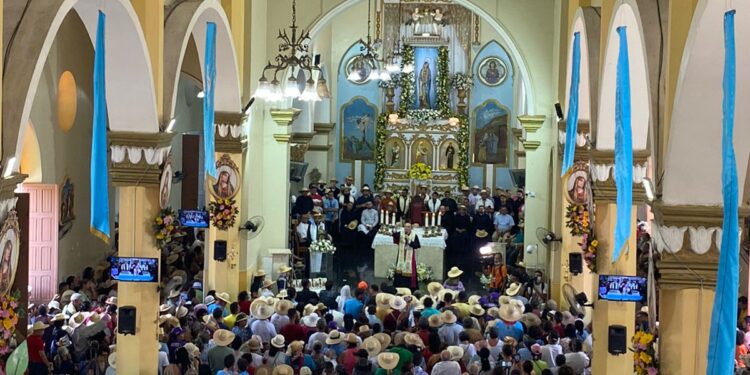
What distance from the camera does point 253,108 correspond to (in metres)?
21.2

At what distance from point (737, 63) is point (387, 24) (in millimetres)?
25461

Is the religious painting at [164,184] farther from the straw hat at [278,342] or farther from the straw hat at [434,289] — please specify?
the straw hat at [434,289]

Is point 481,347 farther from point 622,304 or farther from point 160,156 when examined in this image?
point 160,156

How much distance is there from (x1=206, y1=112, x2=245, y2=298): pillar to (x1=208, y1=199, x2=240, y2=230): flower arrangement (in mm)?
317

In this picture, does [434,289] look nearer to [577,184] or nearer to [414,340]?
[577,184]

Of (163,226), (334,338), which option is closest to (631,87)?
(334,338)

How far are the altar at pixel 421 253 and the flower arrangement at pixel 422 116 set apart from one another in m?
10.3

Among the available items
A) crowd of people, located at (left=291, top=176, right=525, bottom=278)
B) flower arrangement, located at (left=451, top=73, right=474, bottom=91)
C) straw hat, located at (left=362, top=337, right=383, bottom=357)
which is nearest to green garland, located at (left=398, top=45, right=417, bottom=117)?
flower arrangement, located at (left=451, top=73, right=474, bottom=91)

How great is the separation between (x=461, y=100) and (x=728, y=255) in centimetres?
2669

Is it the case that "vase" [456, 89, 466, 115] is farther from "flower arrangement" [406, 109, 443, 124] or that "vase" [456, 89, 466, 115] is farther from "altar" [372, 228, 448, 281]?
"altar" [372, 228, 448, 281]

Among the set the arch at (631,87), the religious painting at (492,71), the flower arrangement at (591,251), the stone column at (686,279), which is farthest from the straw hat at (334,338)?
the religious painting at (492,71)

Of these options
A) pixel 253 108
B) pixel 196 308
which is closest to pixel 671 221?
pixel 196 308

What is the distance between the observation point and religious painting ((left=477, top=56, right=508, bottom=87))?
34531mm

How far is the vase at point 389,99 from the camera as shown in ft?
112
